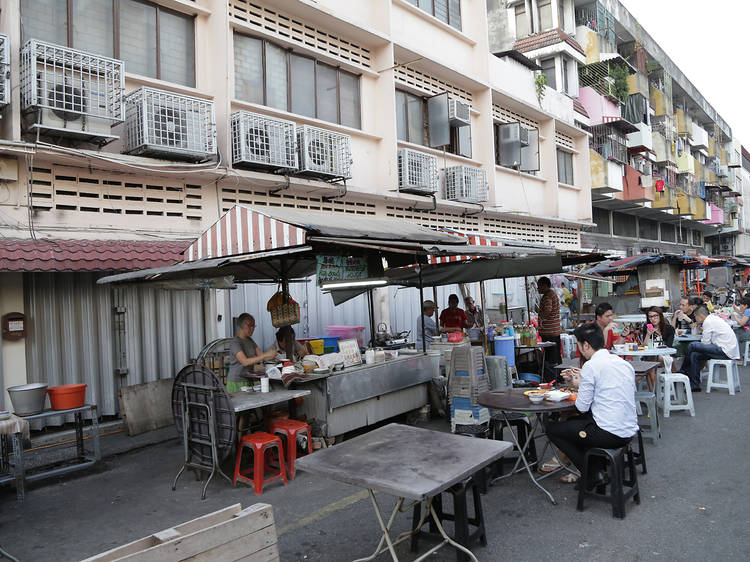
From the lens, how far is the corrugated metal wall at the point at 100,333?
750 centimetres

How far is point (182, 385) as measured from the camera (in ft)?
20.1

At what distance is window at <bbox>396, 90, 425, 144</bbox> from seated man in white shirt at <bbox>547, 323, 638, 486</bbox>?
10.1m

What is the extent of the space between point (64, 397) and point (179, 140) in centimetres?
427

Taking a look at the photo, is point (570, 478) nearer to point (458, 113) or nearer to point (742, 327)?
point (742, 327)

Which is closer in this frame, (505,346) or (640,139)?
(505,346)

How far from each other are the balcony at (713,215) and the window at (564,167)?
2480 centimetres

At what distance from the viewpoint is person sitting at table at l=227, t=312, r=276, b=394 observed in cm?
708

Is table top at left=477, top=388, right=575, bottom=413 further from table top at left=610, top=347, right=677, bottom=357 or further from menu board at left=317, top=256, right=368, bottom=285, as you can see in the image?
table top at left=610, top=347, right=677, bottom=357

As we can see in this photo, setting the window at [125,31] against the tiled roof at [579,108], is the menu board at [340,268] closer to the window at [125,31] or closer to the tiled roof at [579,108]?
the window at [125,31]

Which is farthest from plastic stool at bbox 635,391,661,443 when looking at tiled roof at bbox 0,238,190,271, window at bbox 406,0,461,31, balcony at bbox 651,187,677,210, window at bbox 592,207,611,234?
balcony at bbox 651,187,677,210

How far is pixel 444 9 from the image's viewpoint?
1577cm

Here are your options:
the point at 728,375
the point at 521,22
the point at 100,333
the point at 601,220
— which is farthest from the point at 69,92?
the point at 601,220

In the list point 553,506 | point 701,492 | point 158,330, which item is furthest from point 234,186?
point 701,492

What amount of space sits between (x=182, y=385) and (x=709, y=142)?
5104 centimetres
